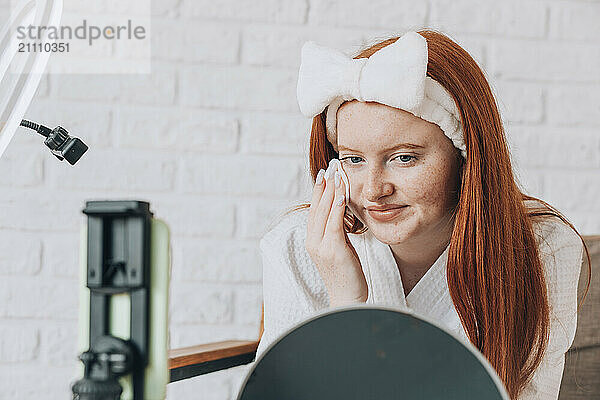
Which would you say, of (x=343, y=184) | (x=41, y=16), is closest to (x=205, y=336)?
(x=343, y=184)

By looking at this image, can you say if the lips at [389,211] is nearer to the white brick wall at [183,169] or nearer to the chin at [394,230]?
the chin at [394,230]

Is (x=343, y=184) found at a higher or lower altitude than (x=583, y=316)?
higher

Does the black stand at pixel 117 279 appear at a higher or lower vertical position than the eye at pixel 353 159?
lower

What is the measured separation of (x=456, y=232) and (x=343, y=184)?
18 centimetres

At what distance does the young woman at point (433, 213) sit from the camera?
0.98m

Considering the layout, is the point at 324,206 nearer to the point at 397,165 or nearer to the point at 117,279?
the point at 397,165

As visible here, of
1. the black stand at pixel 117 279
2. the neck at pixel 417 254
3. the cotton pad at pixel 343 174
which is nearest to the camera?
the black stand at pixel 117 279

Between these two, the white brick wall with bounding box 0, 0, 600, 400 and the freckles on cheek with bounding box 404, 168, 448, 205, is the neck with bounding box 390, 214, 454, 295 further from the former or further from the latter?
the white brick wall with bounding box 0, 0, 600, 400

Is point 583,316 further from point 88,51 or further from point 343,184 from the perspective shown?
point 88,51

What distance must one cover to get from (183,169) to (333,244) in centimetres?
62

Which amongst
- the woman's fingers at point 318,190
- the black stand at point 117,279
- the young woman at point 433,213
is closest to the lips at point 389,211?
the young woman at point 433,213

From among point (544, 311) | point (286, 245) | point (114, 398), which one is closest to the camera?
point (114, 398)

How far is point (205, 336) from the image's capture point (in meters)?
1.60

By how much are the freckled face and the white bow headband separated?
0.02 meters
